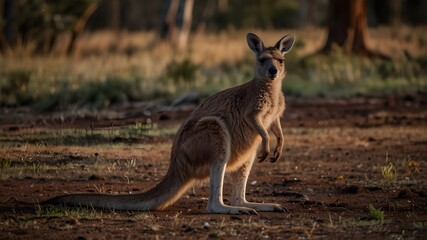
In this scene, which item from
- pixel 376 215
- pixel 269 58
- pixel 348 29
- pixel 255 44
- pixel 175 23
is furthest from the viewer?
pixel 175 23

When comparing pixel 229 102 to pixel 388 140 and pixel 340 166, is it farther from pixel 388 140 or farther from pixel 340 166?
pixel 388 140

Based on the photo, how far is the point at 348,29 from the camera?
842 inches

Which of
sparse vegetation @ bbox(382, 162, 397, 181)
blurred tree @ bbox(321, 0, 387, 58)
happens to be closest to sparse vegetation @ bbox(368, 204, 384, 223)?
sparse vegetation @ bbox(382, 162, 397, 181)

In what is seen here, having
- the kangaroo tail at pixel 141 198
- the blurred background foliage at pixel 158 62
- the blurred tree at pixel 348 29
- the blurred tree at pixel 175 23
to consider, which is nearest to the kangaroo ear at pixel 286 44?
the kangaroo tail at pixel 141 198

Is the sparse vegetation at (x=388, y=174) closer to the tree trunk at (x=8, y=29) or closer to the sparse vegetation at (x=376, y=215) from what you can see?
the sparse vegetation at (x=376, y=215)

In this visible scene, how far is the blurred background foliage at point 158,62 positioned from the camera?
52.6 ft

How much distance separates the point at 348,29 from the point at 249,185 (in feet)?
42.9

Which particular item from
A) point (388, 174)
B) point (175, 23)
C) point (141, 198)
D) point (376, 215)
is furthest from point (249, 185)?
point (175, 23)

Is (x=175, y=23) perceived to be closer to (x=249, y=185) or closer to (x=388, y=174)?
(x=249, y=185)

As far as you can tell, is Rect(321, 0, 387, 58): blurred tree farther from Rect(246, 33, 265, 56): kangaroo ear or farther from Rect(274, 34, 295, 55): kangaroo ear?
Rect(246, 33, 265, 56): kangaroo ear

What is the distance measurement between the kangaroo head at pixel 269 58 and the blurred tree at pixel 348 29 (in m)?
13.6

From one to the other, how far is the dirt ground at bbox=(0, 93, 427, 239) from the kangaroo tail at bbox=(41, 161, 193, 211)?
0.27ft

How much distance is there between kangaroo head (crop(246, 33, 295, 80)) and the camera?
7.57 metres

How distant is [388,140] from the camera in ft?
40.2
